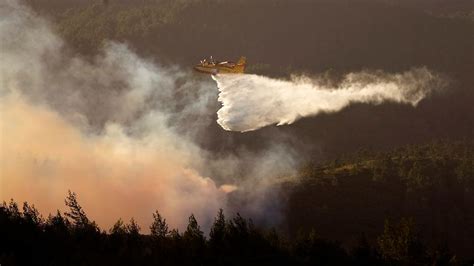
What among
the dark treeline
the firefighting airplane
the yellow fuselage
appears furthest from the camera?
the yellow fuselage

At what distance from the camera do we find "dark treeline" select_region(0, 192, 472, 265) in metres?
90.1

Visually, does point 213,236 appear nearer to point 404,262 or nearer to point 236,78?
point 404,262

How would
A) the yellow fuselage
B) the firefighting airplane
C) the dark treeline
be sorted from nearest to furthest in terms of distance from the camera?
the dark treeline, the firefighting airplane, the yellow fuselage

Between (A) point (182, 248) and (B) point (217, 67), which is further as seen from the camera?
(B) point (217, 67)

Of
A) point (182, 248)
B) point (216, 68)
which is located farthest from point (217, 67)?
point (182, 248)

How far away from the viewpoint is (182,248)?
9444cm

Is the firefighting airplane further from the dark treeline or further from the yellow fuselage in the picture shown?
the dark treeline

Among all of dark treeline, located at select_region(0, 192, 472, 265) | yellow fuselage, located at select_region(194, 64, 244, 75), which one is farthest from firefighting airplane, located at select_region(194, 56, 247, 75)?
dark treeline, located at select_region(0, 192, 472, 265)

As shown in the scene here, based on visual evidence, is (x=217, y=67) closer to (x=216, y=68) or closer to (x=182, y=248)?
(x=216, y=68)

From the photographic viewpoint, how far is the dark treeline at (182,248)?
295 feet

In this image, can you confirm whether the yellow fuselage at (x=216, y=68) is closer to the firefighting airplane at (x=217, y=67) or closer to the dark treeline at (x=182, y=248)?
the firefighting airplane at (x=217, y=67)

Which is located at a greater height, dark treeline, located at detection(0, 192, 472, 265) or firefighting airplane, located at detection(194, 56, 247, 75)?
firefighting airplane, located at detection(194, 56, 247, 75)

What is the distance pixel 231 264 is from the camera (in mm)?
95312

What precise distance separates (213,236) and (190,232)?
156 inches
